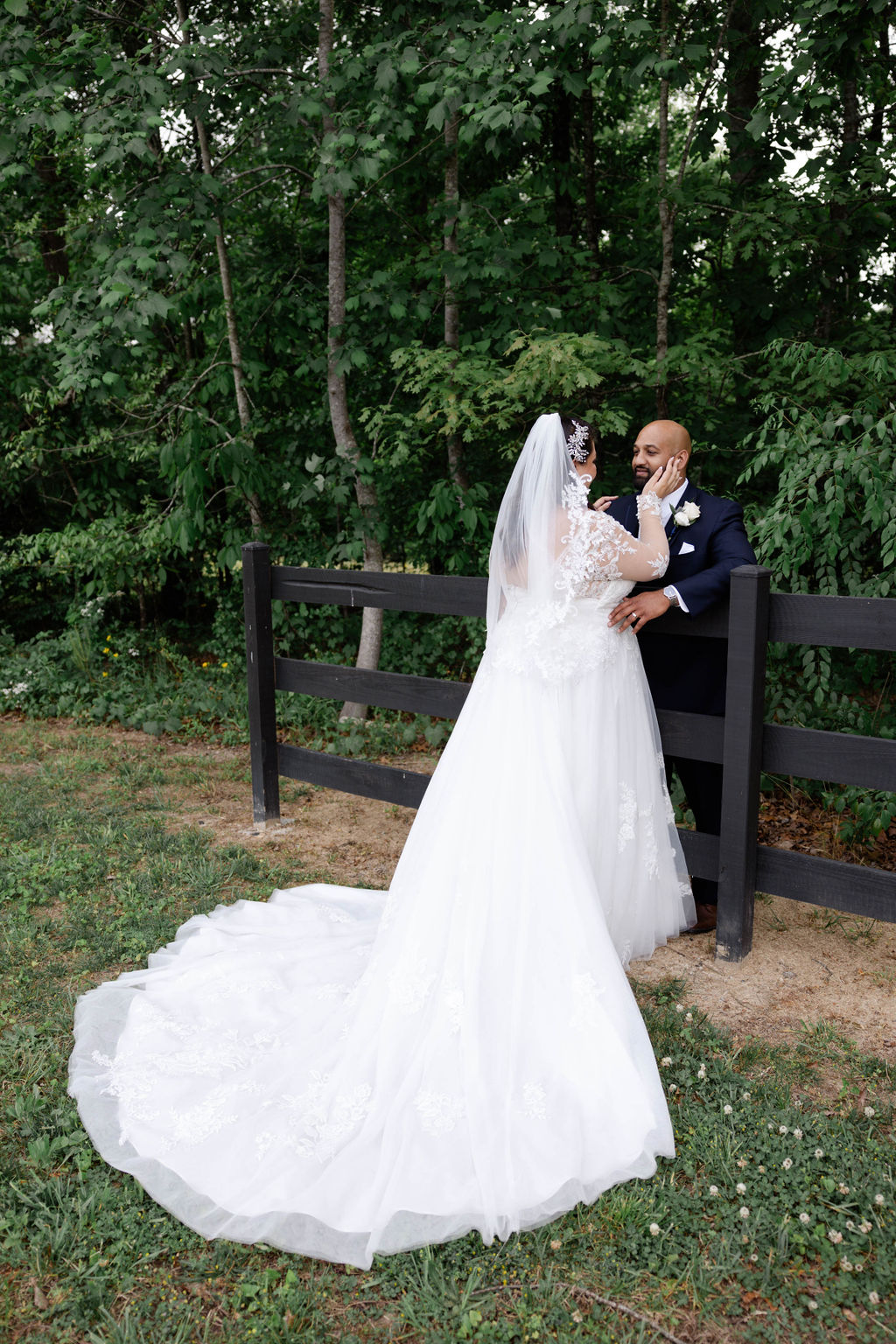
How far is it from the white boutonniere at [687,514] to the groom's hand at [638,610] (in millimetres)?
420

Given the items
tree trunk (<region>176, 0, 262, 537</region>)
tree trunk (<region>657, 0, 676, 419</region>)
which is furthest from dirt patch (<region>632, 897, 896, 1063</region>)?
tree trunk (<region>176, 0, 262, 537</region>)

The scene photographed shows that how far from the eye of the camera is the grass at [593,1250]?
209cm

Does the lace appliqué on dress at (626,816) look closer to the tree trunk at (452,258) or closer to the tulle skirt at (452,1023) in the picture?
the tulle skirt at (452,1023)

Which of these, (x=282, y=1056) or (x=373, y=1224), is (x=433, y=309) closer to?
(x=282, y=1056)

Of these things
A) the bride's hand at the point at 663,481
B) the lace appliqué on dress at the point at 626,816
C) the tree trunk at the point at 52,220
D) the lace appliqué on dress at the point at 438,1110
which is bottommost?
the lace appliqué on dress at the point at 438,1110

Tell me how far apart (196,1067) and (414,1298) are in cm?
107

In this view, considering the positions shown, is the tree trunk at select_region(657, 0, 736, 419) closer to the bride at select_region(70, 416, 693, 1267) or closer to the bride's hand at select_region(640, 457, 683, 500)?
the bride's hand at select_region(640, 457, 683, 500)

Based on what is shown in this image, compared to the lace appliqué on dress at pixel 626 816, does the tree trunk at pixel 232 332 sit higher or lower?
higher

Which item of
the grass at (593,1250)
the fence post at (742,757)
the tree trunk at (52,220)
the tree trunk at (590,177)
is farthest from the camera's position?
the tree trunk at (52,220)

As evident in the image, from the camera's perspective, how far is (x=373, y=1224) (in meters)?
2.30

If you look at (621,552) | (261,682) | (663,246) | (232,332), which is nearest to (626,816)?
(621,552)

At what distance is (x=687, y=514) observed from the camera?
3.98 m

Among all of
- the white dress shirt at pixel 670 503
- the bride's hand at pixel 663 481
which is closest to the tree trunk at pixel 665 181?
the white dress shirt at pixel 670 503

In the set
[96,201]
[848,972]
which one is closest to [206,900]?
[848,972]
